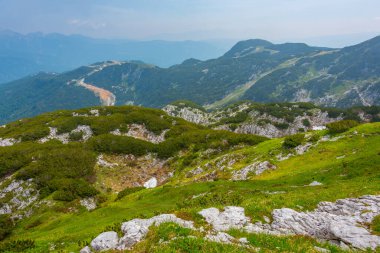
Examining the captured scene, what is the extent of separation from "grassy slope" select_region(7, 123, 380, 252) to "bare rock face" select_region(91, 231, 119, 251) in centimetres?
296

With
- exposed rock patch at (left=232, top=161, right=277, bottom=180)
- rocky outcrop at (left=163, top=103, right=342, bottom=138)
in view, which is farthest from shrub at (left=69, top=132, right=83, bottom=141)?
rocky outcrop at (left=163, top=103, right=342, bottom=138)

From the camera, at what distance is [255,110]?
170875 mm

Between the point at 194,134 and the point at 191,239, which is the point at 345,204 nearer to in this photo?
the point at 191,239

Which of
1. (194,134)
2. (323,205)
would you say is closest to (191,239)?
(323,205)

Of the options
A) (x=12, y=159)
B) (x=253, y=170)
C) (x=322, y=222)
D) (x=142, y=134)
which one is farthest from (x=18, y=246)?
(x=142, y=134)

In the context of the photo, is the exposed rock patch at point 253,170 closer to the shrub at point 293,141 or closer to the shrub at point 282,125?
the shrub at point 293,141

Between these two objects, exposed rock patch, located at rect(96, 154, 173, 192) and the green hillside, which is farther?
exposed rock patch, located at rect(96, 154, 173, 192)

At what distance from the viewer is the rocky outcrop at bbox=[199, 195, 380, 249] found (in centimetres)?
1688

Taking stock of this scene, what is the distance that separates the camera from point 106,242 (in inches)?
694

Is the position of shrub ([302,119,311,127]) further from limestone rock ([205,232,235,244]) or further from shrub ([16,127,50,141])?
limestone rock ([205,232,235,244])

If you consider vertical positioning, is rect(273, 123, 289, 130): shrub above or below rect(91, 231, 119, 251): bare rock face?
below

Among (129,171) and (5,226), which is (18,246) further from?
(129,171)

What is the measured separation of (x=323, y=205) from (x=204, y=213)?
950 centimetres

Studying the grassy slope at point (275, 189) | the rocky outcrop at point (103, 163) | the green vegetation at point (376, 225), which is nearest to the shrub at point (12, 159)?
the rocky outcrop at point (103, 163)
